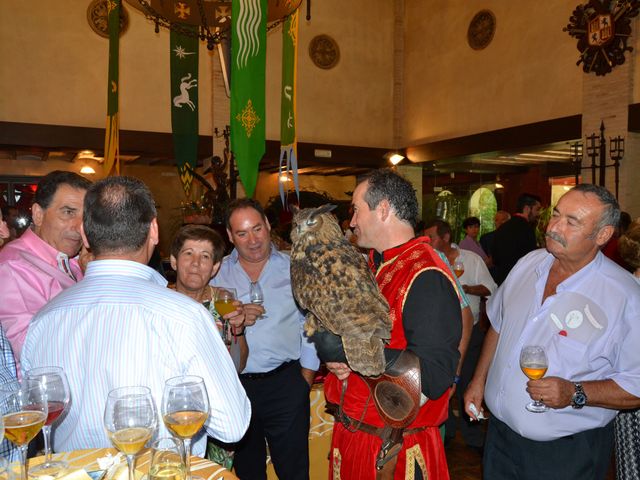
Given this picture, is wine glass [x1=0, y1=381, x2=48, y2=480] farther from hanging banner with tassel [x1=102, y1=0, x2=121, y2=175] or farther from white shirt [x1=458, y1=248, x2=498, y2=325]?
hanging banner with tassel [x1=102, y1=0, x2=121, y2=175]

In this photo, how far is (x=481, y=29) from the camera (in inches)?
464

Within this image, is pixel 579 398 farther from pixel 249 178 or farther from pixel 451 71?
pixel 451 71

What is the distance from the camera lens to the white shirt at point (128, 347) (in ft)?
5.27

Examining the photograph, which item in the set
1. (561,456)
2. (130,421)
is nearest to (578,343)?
(561,456)

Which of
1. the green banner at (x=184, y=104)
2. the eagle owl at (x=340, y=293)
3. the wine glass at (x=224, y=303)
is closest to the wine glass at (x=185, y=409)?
the eagle owl at (x=340, y=293)

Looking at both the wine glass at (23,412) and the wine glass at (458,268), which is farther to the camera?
the wine glass at (458,268)

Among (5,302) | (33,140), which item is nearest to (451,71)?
(33,140)

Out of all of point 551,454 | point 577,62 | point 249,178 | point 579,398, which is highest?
point 577,62

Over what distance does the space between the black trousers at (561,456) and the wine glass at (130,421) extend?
176cm

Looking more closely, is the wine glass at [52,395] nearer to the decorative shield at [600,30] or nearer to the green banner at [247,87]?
the green banner at [247,87]

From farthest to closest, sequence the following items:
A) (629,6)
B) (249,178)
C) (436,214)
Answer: (436,214)
(629,6)
(249,178)

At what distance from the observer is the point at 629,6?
8.84m

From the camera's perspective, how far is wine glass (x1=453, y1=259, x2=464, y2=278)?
4.71 m

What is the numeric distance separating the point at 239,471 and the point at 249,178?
2060 mm
